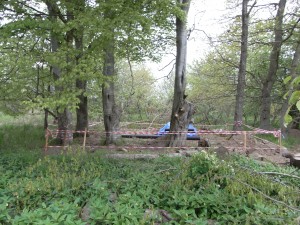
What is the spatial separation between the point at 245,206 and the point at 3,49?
6677 millimetres

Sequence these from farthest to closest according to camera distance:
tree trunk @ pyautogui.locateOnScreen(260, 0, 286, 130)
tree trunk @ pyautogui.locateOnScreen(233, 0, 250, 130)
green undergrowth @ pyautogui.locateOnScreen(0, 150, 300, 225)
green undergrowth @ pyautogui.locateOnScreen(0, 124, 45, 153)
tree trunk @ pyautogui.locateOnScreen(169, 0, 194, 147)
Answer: tree trunk @ pyautogui.locateOnScreen(260, 0, 286, 130), tree trunk @ pyautogui.locateOnScreen(233, 0, 250, 130), tree trunk @ pyautogui.locateOnScreen(169, 0, 194, 147), green undergrowth @ pyautogui.locateOnScreen(0, 124, 45, 153), green undergrowth @ pyautogui.locateOnScreen(0, 150, 300, 225)

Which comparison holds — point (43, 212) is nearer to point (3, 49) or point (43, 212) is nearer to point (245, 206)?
point (245, 206)

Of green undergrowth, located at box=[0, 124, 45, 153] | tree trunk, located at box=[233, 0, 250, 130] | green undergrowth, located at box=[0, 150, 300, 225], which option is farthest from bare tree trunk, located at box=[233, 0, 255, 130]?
green undergrowth, located at box=[0, 124, 45, 153]

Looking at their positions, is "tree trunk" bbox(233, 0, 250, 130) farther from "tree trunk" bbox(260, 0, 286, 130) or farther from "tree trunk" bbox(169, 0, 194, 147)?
"tree trunk" bbox(169, 0, 194, 147)

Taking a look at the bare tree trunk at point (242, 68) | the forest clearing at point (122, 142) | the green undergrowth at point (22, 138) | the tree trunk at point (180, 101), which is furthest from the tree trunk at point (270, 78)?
the green undergrowth at point (22, 138)

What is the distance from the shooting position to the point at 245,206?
135 inches

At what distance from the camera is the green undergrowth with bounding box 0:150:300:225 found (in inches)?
123

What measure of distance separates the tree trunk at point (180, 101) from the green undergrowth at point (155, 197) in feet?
15.6

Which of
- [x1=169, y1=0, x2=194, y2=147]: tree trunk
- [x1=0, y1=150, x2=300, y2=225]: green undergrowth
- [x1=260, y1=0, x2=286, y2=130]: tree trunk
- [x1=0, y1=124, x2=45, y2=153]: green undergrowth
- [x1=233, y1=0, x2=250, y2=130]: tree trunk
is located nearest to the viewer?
[x1=0, y1=150, x2=300, y2=225]: green undergrowth

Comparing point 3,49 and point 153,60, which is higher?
point 153,60

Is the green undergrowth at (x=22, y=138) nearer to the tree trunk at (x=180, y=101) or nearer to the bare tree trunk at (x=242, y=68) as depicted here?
the tree trunk at (x=180, y=101)

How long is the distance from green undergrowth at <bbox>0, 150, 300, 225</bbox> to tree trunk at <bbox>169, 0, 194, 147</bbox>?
4750 mm

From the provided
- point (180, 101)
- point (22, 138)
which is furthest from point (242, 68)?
point (22, 138)

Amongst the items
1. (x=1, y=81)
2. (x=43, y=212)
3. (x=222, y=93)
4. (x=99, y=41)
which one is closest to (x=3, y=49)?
(x=1, y=81)
